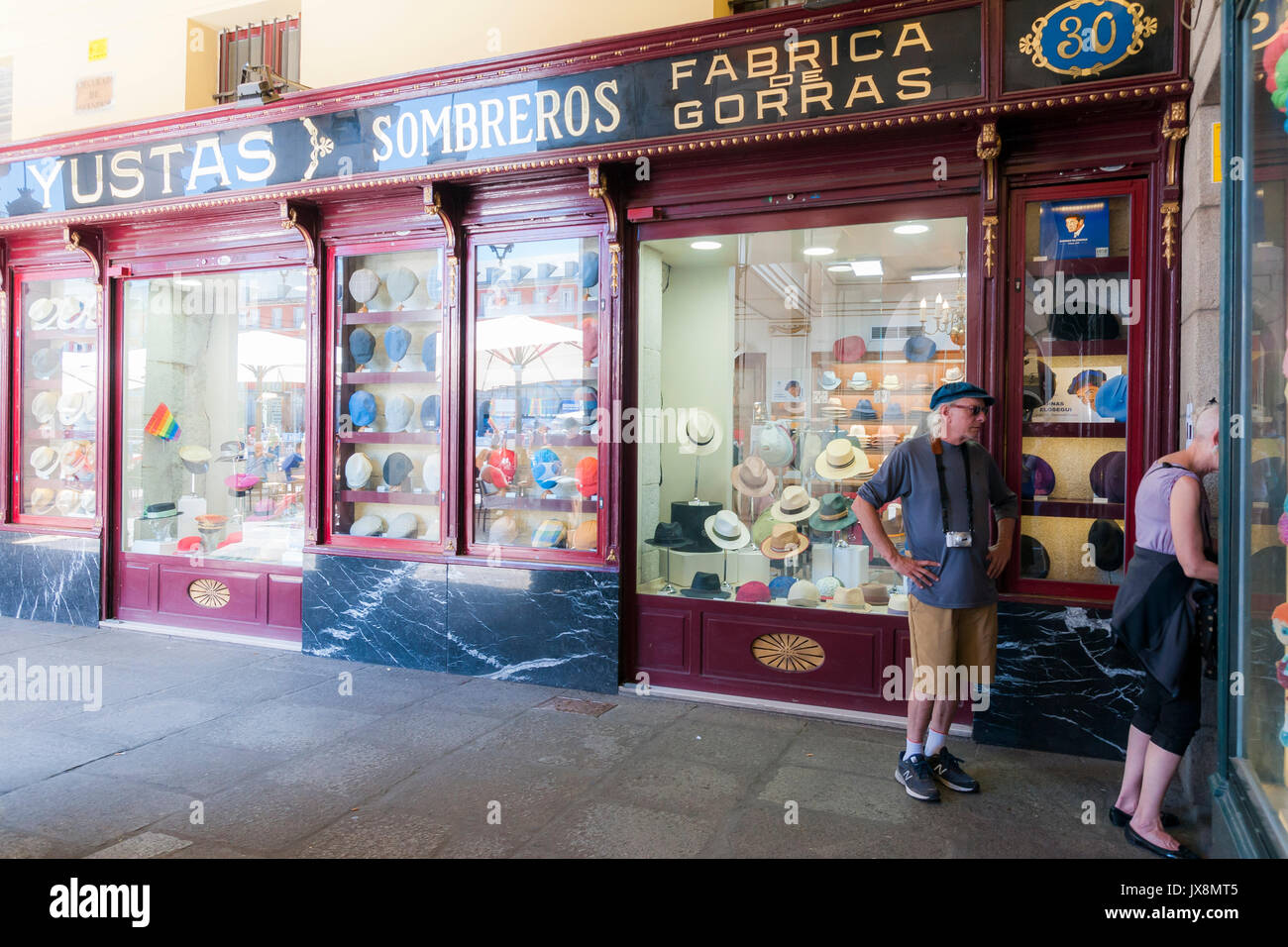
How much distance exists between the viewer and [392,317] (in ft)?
23.4

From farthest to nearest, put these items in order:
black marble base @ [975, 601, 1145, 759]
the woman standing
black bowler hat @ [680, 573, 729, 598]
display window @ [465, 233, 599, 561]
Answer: display window @ [465, 233, 599, 561] < black bowler hat @ [680, 573, 729, 598] < black marble base @ [975, 601, 1145, 759] < the woman standing

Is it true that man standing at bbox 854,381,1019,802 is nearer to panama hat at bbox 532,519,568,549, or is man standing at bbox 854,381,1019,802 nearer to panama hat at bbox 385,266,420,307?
panama hat at bbox 532,519,568,549

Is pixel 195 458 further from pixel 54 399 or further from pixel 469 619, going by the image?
pixel 469 619

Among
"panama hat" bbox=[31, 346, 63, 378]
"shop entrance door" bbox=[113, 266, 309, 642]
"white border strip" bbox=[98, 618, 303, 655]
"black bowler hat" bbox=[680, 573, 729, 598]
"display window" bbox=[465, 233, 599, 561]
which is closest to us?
"black bowler hat" bbox=[680, 573, 729, 598]

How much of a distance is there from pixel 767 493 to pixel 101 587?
6.25m

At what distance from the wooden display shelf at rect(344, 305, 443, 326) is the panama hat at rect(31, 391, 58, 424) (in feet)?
12.0

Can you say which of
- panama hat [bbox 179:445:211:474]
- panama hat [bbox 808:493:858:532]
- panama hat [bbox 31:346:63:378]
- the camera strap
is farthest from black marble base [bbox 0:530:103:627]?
the camera strap

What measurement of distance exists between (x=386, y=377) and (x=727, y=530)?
10.1ft

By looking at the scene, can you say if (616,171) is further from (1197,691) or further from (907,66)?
(1197,691)

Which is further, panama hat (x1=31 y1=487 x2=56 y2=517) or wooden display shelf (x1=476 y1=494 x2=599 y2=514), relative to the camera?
panama hat (x1=31 y1=487 x2=56 y2=517)

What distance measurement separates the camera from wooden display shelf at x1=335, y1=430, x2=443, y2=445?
6969mm

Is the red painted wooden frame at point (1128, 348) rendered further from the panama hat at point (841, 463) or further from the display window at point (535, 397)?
the display window at point (535, 397)

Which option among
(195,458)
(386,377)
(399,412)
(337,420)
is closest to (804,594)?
(399,412)
